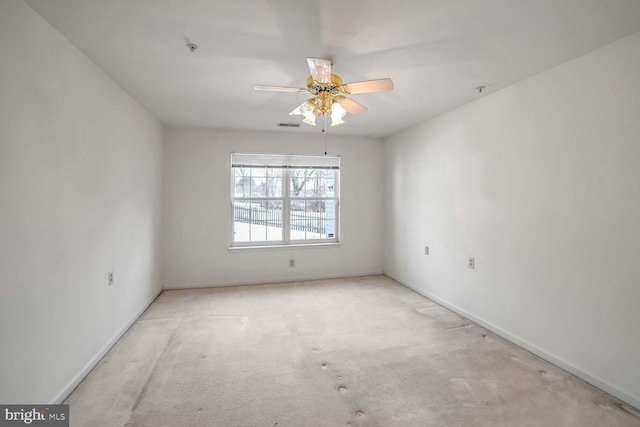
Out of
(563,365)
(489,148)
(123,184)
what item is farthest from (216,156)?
(563,365)

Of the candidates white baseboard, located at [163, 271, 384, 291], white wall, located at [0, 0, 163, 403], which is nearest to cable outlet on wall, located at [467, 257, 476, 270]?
white baseboard, located at [163, 271, 384, 291]

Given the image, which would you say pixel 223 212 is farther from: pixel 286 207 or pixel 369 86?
pixel 369 86

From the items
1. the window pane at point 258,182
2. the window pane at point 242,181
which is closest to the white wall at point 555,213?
the window pane at point 258,182

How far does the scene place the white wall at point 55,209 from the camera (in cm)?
146

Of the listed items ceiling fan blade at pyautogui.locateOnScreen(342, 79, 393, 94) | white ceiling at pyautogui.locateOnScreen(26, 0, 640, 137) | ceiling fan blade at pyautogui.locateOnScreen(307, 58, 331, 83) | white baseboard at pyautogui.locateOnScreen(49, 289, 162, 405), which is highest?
white ceiling at pyautogui.locateOnScreen(26, 0, 640, 137)

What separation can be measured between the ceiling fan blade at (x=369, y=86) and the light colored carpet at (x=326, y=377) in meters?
2.08

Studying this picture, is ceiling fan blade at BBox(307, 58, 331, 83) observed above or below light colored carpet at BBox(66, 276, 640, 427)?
above

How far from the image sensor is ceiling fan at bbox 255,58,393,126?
194 cm

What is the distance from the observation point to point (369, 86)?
6.78 feet

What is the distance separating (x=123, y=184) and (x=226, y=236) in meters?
1.70

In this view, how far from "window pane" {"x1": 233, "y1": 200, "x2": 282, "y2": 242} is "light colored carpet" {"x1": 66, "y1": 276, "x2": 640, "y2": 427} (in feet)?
4.65

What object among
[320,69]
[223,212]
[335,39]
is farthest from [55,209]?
[223,212]

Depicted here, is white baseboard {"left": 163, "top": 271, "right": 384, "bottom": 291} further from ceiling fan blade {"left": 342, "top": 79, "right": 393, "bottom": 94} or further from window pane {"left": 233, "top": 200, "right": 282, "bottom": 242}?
ceiling fan blade {"left": 342, "top": 79, "right": 393, "bottom": 94}

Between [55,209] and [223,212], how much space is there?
2474mm
